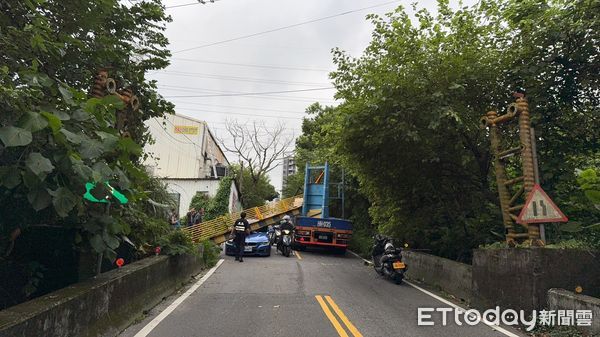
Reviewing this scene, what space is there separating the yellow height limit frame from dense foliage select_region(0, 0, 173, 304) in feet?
38.3

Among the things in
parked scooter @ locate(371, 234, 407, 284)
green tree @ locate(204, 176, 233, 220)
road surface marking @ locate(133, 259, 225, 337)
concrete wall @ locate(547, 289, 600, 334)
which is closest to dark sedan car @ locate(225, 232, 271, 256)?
road surface marking @ locate(133, 259, 225, 337)

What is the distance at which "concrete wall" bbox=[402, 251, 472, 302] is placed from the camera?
9.38 m

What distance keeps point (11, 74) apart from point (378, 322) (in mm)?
5808

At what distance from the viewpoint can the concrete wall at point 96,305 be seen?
13.8ft

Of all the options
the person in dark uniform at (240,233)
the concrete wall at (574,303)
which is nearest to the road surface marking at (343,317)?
the concrete wall at (574,303)

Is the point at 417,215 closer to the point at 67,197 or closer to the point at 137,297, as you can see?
the point at 137,297

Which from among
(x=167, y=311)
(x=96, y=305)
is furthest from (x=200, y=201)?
(x=96, y=305)

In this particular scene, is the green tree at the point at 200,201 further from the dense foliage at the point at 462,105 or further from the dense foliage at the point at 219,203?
the dense foliage at the point at 462,105

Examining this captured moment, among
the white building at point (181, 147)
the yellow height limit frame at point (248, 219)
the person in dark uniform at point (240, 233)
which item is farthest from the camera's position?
the white building at point (181, 147)

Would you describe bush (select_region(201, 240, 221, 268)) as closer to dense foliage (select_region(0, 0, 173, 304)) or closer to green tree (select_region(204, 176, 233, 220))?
dense foliage (select_region(0, 0, 173, 304))

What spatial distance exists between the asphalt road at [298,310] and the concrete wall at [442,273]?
25.4 inches

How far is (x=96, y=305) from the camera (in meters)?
5.66

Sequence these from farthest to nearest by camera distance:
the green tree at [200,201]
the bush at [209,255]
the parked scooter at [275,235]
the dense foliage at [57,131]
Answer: the green tree at [200,201], the parked scooter at [275,235], the bush at [209,255], the dense foliage at [57,131]

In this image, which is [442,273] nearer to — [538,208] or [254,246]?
[538,208]
